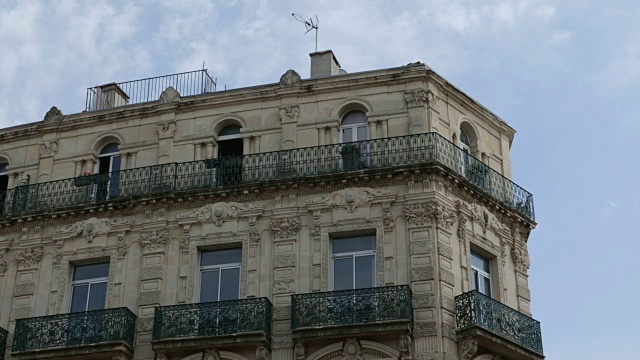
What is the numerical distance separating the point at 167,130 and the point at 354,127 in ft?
17.5

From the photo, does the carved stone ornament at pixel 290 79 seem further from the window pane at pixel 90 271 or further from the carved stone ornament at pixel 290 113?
the window pane at pixel 90 271

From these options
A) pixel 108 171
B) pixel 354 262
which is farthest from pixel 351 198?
pixel 108 171

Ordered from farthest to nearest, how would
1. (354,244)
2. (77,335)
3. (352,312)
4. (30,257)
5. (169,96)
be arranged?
(169,96)
(30,257)
(354,244)
(77,335)
(352,312)

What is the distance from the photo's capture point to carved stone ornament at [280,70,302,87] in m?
31.6

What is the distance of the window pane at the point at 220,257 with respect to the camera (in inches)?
1182

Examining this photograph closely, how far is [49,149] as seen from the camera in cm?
3319

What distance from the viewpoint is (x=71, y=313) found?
2939 cm

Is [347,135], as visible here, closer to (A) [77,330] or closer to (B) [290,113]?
(B) [290,113]

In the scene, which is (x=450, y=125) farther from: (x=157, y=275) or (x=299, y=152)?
(x=157, y=275)

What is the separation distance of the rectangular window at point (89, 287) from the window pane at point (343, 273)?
623 cm

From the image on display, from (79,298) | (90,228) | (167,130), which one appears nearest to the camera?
(79,298)

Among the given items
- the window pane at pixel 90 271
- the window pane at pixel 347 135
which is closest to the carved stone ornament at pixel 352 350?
the window pane at pixel 347 135

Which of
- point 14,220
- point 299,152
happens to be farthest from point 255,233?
point 14,220

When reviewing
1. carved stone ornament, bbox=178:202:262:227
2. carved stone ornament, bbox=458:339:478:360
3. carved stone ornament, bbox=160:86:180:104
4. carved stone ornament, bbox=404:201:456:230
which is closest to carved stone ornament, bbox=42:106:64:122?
carved stone ornament, bbox=160:86:180:104
